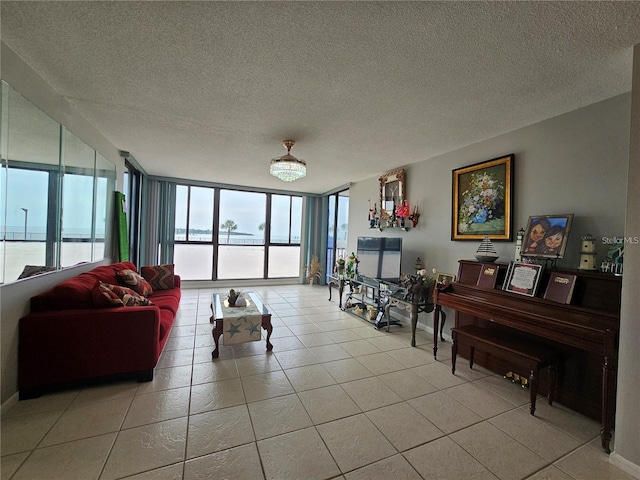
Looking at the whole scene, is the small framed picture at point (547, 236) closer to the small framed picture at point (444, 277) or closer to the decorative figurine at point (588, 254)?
the decorative figurine at point (588, 254)

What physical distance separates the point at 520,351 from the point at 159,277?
174 inches

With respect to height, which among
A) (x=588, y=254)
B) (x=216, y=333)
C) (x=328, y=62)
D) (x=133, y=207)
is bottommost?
(x=216, y=333)

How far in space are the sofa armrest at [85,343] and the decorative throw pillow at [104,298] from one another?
6 cm

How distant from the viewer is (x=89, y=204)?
2.86 metres

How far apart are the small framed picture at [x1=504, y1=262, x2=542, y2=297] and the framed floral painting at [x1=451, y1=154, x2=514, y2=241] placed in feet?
1.78

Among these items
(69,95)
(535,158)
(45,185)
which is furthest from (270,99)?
(535,158)

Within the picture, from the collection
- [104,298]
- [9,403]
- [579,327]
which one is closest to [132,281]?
[104,298]

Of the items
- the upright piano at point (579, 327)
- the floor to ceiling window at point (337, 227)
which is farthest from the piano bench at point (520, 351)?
the floor to ceiling window at point (337, 227)

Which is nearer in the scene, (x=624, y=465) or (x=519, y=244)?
(x=624, y=465)

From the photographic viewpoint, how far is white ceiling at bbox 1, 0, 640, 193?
1.38 metres

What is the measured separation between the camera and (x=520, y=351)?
2.00 metres

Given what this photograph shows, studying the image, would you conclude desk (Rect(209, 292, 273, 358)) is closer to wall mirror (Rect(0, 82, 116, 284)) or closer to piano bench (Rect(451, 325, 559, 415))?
wall mirror (Rect(0, 82, 116, 284))

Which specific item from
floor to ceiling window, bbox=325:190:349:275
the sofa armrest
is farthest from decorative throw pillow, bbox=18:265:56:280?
floor to ceiling window, bbox=325:190:349:275

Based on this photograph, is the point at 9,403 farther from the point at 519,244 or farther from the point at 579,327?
the point at 519,244
